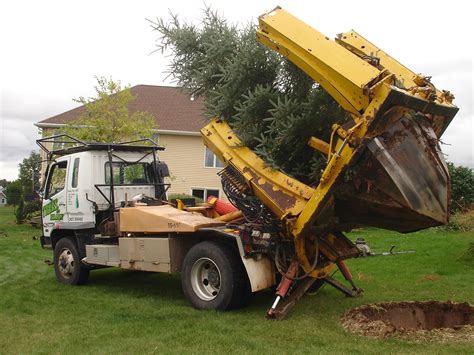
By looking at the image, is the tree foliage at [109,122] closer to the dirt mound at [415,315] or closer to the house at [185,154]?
the house at [185,154]

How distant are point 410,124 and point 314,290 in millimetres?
3847

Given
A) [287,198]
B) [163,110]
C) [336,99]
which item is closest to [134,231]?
[287,198]

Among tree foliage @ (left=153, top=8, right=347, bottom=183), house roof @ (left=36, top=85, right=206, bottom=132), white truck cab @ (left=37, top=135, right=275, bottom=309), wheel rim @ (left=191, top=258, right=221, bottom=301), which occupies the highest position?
house roof @ (left=36, top=85, right=206, bottom=132)

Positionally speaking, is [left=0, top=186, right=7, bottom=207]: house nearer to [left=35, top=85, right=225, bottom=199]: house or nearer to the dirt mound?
[left=35, top=85, right=225, bottom=199]: house

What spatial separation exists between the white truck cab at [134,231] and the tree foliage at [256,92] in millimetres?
1318

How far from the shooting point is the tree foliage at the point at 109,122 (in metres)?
20.0

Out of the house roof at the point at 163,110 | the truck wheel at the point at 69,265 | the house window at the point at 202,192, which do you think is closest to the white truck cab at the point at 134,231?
the truck wheel at the point at 69,265

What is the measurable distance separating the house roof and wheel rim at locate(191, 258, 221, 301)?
65.1 feet

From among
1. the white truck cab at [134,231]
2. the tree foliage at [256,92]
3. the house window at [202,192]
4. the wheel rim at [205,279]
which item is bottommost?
the wheel rim at [205,279]

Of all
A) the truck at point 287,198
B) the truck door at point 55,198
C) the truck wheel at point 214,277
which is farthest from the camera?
the truck door at point 55,198

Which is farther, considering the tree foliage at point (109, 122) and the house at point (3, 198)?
the house at point (3, 198)

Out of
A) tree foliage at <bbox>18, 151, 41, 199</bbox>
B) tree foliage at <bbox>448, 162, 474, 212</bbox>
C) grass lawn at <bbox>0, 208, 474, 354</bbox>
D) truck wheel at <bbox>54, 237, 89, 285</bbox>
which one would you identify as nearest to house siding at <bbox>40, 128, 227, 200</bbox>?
tree foliage at <bbox>18, 151, 41, 199</bbox>

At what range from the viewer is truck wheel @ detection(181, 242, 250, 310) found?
307 inches

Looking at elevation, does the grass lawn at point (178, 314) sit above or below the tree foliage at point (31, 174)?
below
